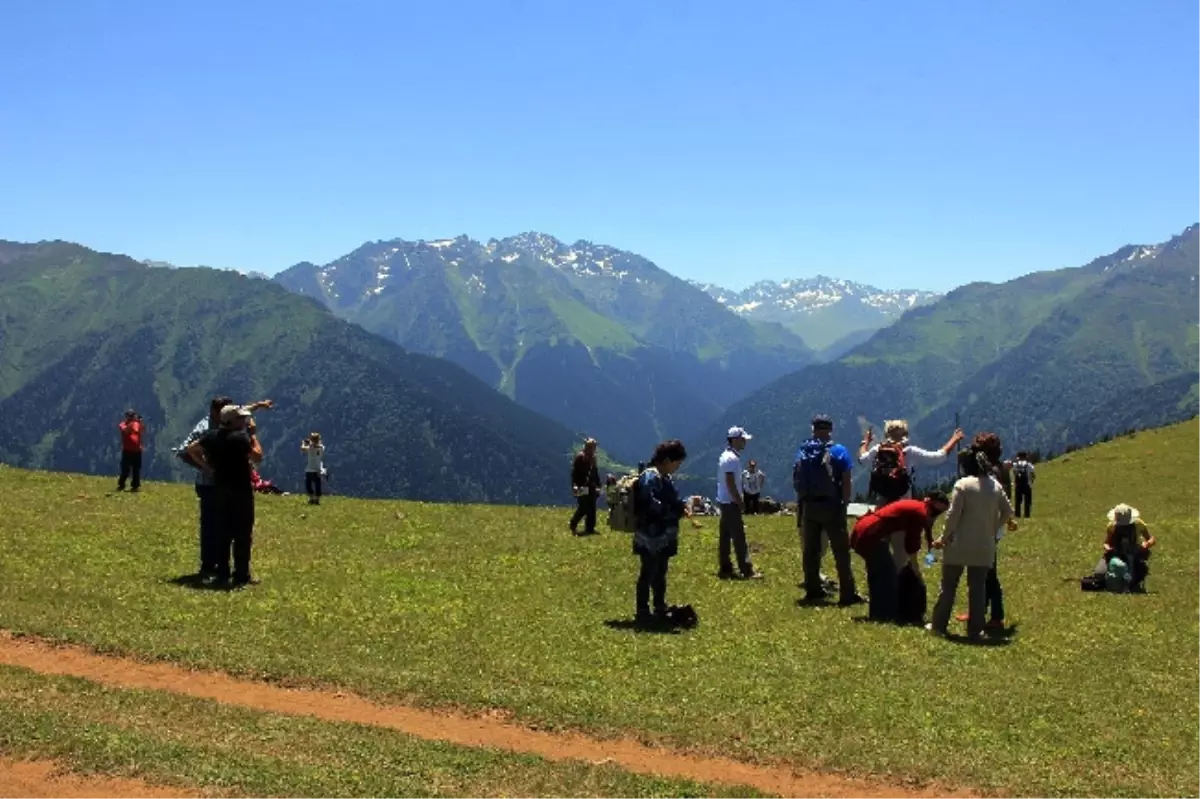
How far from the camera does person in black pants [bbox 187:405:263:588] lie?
18859mm

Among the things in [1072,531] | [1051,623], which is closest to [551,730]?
[1051,623]

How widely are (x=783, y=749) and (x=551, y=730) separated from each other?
8.83ft

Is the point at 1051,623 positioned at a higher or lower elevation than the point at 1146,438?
lower

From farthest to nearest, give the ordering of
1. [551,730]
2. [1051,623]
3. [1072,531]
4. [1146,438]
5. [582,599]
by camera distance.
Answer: [1146,438], [1072,531], [582,599], [1051,623], [551,730]

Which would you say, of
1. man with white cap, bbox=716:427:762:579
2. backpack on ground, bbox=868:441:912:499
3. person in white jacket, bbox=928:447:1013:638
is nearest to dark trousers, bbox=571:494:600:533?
man with white cap, bbox=716:427:762:579

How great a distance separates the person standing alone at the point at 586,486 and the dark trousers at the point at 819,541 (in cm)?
1136

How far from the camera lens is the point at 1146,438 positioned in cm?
8094

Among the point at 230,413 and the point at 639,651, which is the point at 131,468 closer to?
the point at 230,413

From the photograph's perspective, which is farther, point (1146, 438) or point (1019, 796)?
point (1146, 438)

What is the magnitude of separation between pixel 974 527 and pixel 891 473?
2.27 meters

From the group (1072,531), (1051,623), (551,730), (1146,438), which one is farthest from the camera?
(1146,438)

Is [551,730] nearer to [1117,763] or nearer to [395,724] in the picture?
[395,724]

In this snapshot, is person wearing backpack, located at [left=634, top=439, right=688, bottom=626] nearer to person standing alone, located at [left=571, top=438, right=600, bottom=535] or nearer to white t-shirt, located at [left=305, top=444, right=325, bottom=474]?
person standing alone, located at [left=571, top=438, right=600, bottom=535]

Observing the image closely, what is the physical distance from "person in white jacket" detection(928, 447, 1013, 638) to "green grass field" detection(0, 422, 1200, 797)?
918 mm
